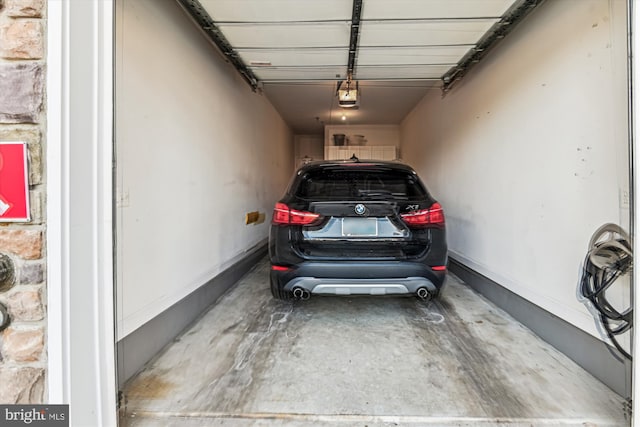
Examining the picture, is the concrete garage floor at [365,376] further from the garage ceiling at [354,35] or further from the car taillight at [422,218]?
the garage ceiling at [354,35]

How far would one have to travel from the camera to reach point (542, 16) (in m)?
2.03

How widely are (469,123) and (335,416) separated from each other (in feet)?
10.1

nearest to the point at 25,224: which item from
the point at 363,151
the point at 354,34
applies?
the point at 354,34

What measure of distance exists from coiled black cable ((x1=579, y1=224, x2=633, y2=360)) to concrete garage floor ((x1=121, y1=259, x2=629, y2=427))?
0.34 meters

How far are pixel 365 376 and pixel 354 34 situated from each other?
7.97ft

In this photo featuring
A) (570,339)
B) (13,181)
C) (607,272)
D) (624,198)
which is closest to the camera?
(13,181)

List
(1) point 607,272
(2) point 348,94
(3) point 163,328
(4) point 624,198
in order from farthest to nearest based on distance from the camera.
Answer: (2) point 348,94 < (3) point 163,328 < (1) point 607,272 < (4) point 624,198

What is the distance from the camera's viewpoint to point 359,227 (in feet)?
6.77

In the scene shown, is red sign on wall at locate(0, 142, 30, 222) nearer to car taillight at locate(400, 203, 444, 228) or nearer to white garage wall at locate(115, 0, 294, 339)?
white garage wall at locate(115, 0, 294, 339)

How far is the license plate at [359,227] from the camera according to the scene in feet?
6.77

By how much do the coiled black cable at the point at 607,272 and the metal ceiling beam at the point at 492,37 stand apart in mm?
1577

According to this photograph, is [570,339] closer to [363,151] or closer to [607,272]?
[607,272]

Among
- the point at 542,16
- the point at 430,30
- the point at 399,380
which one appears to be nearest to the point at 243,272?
the point at 399,380

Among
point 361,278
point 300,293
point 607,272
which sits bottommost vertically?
point 300,293
